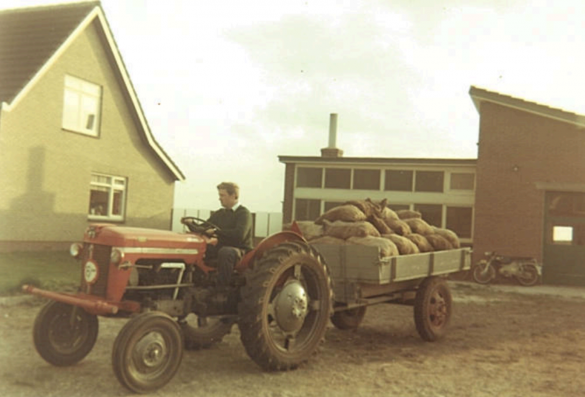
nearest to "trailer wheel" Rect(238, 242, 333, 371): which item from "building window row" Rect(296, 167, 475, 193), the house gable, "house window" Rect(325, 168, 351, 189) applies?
the house gable

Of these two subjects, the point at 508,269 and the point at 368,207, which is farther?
the point at 508,269

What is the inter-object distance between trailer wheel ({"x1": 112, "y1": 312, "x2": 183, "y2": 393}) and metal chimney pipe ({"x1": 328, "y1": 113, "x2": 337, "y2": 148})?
23831 mm

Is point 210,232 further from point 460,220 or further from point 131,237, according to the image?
point 460,220

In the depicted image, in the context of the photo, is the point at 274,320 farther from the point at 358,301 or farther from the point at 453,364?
the point at 453,364

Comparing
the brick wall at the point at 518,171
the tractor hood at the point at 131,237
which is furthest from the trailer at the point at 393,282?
the brick wall at the point at 518,171

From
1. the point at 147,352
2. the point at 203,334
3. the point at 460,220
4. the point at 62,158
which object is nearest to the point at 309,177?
the point at 460,220

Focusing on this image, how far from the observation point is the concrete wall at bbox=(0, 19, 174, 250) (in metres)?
15.8

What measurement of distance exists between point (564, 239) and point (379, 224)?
13774 millimetres

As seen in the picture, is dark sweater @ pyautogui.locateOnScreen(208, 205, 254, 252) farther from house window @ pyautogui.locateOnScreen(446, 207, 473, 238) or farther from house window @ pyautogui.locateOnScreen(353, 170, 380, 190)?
house window @ pyautogui.locateOnScreen(353, 170, 380, 190)

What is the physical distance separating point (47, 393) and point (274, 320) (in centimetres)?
198

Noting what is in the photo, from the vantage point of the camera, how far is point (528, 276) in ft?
61.2

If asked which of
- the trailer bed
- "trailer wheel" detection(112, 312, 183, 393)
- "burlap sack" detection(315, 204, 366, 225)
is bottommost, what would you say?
"trailer wheel" detection(112, 312, 183, 393)

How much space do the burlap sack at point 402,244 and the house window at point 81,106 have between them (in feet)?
42.0

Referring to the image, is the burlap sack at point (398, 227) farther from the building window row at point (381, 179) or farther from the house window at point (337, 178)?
the house window at point (337, 178)
